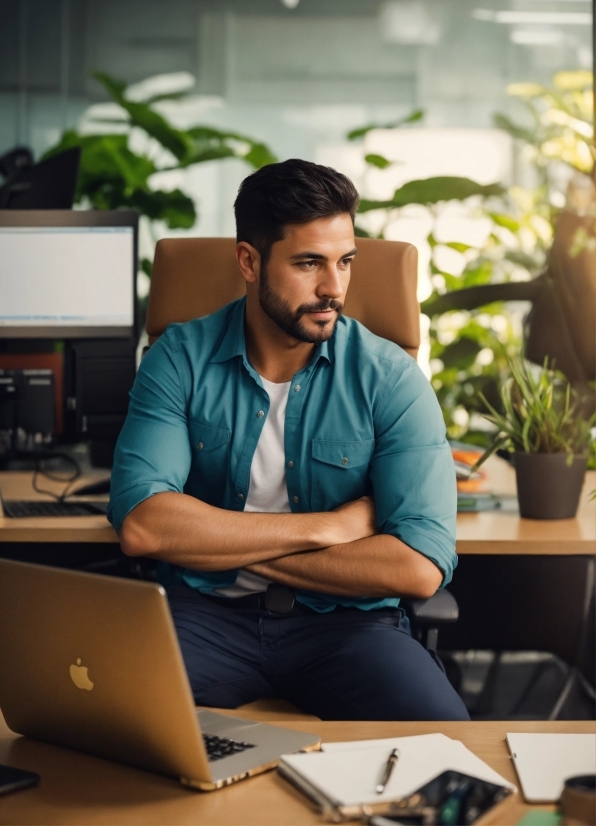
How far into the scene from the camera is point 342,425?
181 cm

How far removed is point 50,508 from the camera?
2078 mm

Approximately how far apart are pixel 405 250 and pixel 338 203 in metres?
0.29

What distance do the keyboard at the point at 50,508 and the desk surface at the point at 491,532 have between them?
30 mm

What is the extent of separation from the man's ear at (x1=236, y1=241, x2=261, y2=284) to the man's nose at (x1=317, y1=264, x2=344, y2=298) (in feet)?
0.49

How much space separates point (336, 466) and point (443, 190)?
1.46 metres

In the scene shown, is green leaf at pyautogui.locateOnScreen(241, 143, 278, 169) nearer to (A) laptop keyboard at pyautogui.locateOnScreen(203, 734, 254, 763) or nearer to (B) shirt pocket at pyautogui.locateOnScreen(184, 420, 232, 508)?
(B) shirt pocket at pyautogui.locateOnScreen(184, 420, 232, 508)

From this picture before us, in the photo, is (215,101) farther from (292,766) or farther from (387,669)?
(292,766)

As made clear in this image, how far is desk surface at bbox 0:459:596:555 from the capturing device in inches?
72.1

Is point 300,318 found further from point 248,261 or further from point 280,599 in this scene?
point 280,599

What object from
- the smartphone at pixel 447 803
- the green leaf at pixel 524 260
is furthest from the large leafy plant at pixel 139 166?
the smartphone at pixel 447 803

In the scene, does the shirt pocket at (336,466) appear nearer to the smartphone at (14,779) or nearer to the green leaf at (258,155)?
the smartphone at (14,779)

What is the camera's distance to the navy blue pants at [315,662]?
1560mm

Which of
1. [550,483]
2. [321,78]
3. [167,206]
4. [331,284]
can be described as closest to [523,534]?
[550,483]

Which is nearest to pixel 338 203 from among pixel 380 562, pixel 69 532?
pixel 380 562
